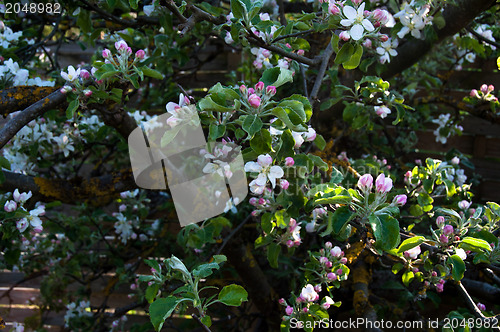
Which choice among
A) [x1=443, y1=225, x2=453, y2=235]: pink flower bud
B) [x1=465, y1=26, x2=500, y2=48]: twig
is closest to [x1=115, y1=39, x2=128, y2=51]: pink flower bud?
[x1=443, y1=225, x2=453, y2=235]: pink flower bud

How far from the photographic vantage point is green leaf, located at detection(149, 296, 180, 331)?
76 cm

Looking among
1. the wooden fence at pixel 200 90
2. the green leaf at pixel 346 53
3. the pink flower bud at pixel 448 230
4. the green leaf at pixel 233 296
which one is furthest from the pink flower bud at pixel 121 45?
the wooden fence at pixel 200 90

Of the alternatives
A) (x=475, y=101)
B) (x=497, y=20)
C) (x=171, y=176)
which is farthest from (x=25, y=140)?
(x=497, y=20)

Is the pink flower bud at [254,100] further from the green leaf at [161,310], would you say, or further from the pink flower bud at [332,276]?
the pink flower bud at [332,276]

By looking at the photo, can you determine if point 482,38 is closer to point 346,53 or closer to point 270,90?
point 346,53

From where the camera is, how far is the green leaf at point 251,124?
776mm

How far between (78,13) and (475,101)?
4.79 ft

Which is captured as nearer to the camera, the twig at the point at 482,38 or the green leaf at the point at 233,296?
the green leaf at the point at 233,296

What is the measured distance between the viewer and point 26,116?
1085mm

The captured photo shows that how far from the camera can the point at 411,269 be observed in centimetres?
110

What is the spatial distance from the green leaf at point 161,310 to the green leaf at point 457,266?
56 cm

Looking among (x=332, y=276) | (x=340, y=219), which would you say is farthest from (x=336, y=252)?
(x=340, y=219)

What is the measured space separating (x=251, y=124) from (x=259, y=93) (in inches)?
3.9

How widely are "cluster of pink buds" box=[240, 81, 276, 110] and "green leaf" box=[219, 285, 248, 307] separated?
353 mm
